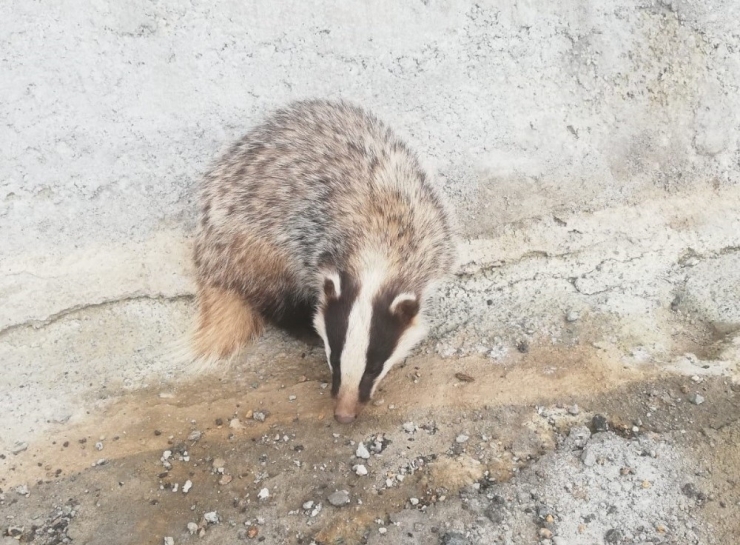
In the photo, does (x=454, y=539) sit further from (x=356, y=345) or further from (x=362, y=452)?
(x=356, y=345)

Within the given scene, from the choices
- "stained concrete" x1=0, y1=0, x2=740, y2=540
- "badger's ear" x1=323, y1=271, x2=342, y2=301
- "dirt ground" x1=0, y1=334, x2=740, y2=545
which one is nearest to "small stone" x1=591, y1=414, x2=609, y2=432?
"dirt ground" x1=0, y1=334, x2=740, y2=545

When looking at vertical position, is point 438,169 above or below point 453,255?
above

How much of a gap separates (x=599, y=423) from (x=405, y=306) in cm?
79

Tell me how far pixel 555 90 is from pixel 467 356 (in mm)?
1216

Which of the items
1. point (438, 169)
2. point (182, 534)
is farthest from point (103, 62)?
point (182, 534)

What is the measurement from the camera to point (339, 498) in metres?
2.11

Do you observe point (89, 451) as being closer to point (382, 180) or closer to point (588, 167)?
point (382, 180)

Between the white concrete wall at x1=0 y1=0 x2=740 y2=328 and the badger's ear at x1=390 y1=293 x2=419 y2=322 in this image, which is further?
the white concrete wall at x1=0 y1=0 x2=740 y2=328

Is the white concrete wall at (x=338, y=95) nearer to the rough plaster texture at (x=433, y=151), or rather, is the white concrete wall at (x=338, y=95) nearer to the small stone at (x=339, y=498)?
the rough plaster texture at (x=433, y=151)

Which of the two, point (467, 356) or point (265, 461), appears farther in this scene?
point (467, 356)

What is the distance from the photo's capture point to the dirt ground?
205 cm

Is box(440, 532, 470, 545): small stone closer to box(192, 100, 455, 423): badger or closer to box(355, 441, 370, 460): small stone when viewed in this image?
box(355, 441, 370, 460): small stone

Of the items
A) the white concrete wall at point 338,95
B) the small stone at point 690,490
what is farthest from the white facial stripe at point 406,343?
the small stone at point 690,490

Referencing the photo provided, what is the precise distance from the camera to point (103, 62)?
2.49m
